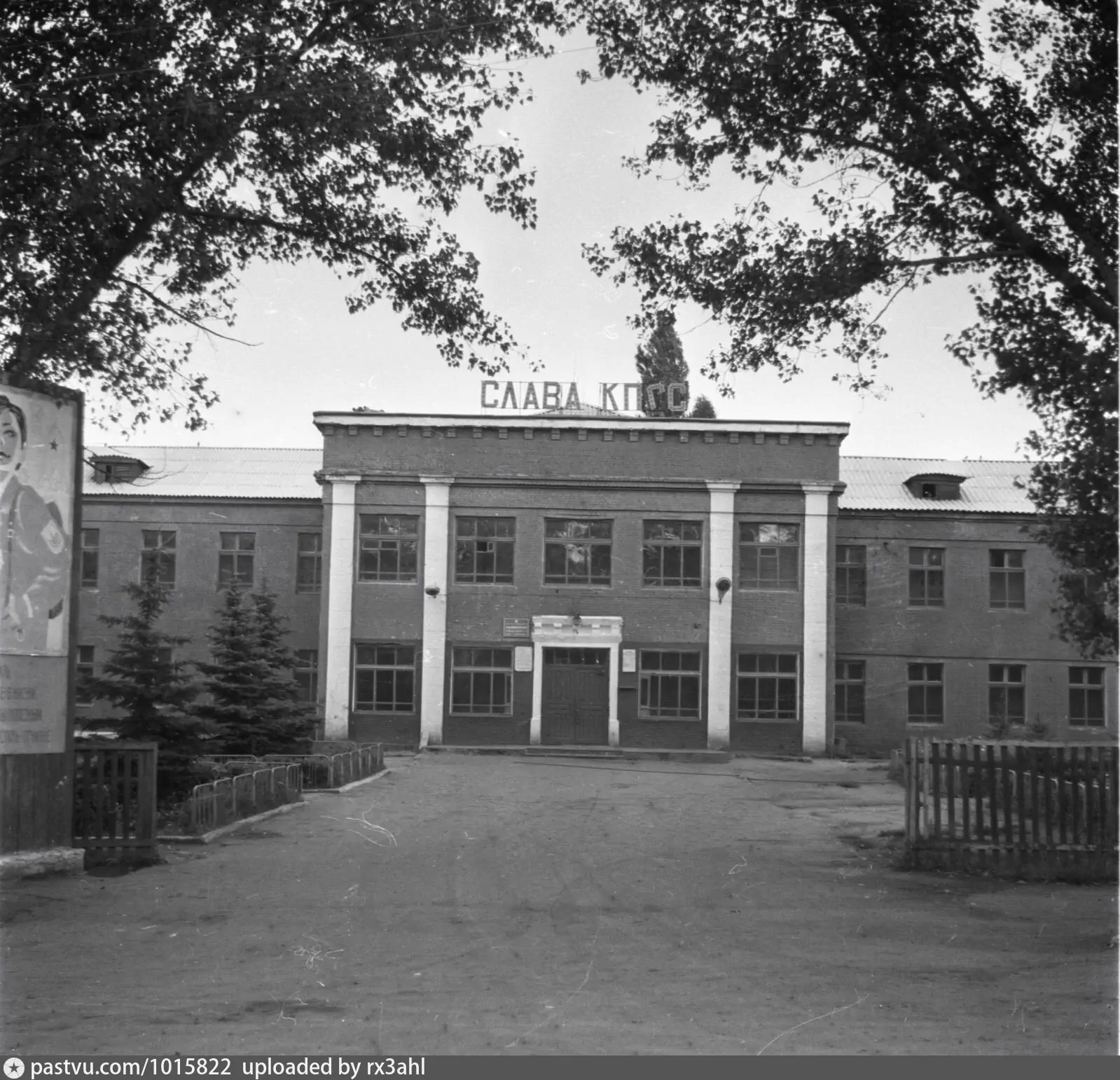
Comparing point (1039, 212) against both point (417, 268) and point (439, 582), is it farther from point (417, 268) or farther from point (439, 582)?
point (439, 582)

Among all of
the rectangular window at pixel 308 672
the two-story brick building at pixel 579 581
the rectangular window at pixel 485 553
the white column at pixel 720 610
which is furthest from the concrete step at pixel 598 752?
the rectangular window at pixel 308 672

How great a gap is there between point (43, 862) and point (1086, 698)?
1226 inches

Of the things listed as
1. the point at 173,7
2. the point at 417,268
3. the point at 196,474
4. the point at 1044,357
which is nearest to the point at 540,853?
the point at 417,268

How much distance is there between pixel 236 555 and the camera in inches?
1403

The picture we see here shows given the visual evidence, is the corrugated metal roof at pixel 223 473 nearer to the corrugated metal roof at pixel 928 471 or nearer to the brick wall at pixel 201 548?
the brick wall at pixel 201 548

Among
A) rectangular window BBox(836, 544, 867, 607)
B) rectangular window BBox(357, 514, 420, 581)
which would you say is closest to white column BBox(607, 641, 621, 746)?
rectangular window BBox(357, 514, 420, 581)

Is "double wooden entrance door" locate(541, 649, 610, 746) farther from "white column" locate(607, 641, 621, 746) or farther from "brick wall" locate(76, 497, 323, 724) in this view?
"brick wall" locate(76, 497, 323, 724)

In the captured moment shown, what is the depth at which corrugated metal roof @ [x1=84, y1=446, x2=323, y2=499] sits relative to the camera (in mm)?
35500

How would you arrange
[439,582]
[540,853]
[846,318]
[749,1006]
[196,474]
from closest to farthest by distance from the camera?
[749,1006] → [846,318] → [540,853] → [439,582] → [196,474]

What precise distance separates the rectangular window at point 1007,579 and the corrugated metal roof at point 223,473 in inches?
789

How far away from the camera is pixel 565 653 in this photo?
1251 inches

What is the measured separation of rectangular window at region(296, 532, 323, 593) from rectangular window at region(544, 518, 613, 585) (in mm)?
7867

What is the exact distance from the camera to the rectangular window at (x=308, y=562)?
3553cm
